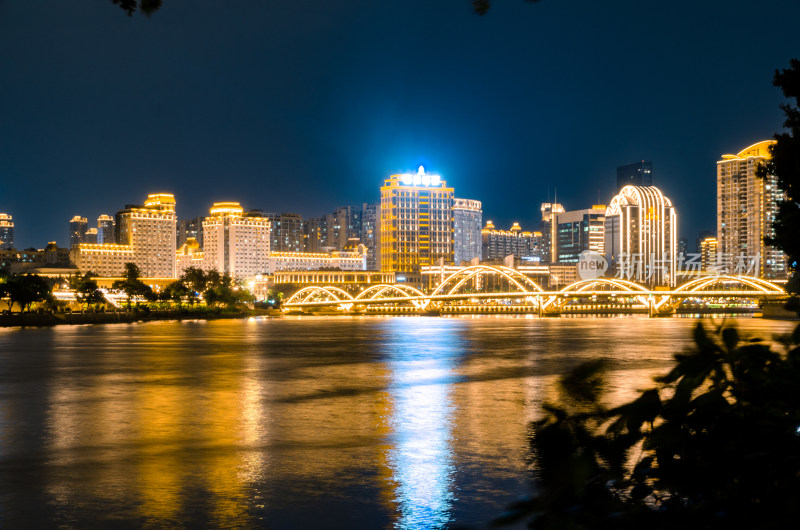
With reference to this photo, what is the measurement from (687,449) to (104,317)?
103512mm

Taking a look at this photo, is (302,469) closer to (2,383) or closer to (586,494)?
(586,494)

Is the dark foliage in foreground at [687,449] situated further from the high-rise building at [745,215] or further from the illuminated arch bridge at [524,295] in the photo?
the high-rise building at [745,215]

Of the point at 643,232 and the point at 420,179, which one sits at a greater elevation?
the point at 420,179

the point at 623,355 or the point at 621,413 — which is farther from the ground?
the point at 621,413

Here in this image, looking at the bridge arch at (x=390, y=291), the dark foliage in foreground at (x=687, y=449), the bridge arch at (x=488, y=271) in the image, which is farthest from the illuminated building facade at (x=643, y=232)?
the dark foliage in foreground at (x=687, y=449)

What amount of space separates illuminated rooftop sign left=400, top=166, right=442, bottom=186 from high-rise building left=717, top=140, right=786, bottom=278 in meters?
61.0

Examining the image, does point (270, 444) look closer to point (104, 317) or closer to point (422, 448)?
point (422, 448)

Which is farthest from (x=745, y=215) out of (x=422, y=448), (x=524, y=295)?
(x=422, y=448)

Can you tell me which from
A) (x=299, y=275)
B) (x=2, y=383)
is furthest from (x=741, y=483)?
(x=299, y=275)

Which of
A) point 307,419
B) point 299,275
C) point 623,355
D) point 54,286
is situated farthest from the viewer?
point 299,275

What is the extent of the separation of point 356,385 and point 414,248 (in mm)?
165342

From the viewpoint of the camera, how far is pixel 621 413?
2.57 metres

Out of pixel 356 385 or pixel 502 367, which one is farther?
pixel 502 367

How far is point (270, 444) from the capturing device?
12703mm
